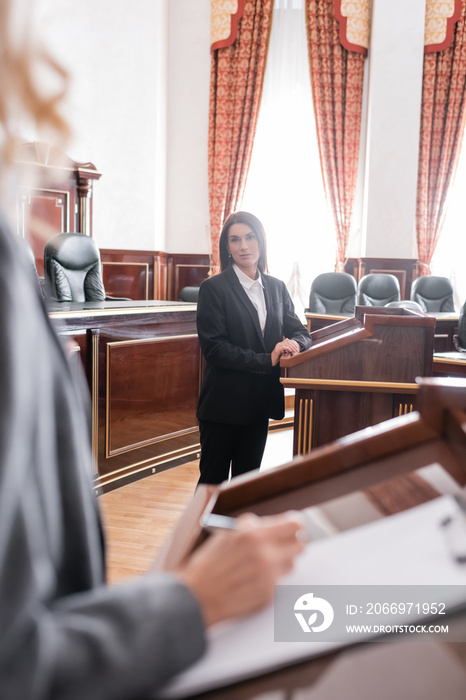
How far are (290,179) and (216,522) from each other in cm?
833

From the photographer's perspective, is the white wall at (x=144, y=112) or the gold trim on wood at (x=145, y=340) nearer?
the gold trim on wood at (x=145, y=340)

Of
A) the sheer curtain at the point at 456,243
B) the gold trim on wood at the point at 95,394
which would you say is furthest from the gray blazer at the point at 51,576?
the sheer curtain at the point at 456,243

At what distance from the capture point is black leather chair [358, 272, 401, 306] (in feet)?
23.8

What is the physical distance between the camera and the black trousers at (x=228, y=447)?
98.4 inches

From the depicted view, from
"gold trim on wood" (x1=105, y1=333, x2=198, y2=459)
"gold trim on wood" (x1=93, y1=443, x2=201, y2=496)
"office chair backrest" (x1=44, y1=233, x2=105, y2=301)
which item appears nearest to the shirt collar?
"gold trim on wood" (x1=105, y1=333, x2=198, y2=459)

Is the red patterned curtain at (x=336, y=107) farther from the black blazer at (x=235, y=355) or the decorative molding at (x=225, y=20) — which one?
the black blazer at (x=235, y=355)

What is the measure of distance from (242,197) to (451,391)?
320 inches

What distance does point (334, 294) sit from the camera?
7141mm

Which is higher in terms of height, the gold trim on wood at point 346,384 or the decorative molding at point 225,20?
the decorative molding at point 225,20

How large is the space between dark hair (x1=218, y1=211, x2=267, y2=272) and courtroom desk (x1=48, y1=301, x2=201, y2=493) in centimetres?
97

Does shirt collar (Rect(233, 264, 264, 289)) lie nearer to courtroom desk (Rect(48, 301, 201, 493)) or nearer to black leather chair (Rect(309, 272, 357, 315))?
courtroom desk (Rect(48, 301, 201, 493))

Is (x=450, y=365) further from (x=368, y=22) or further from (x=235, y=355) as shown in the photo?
(x=368, y=22)

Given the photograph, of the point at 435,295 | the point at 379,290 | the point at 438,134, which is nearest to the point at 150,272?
the point at 379,290

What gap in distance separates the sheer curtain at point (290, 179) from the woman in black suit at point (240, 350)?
6.00 metres
